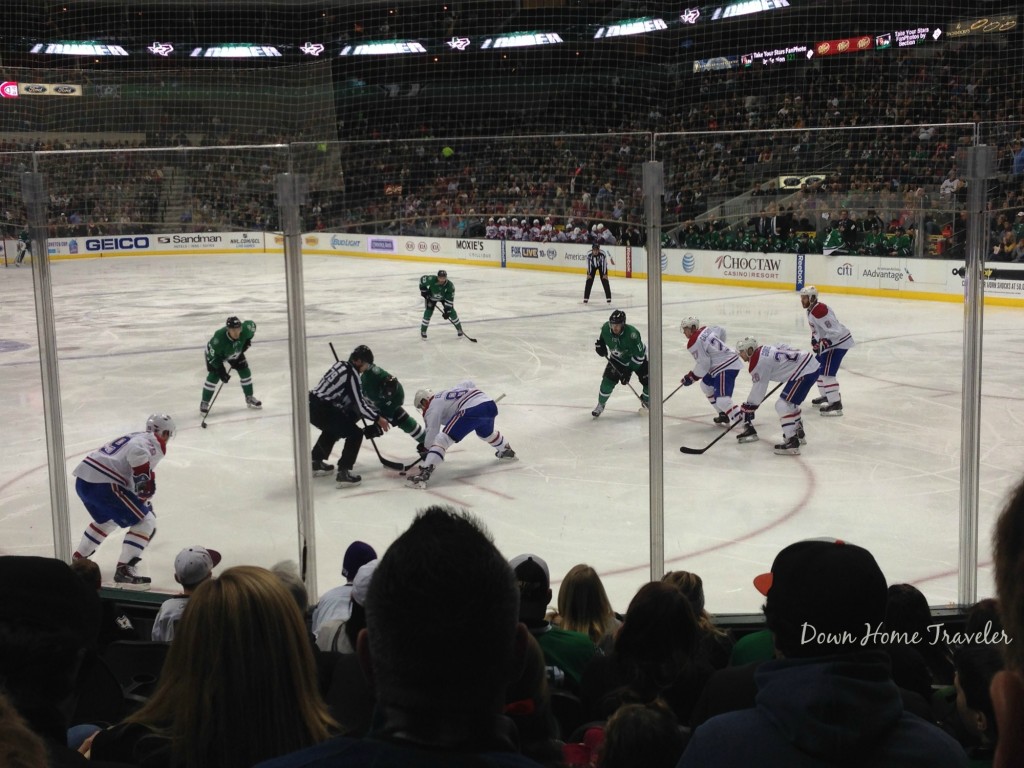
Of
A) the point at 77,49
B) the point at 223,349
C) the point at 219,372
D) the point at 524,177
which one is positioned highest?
the point at 77,49

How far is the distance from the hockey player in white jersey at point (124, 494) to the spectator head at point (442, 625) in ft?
16.8

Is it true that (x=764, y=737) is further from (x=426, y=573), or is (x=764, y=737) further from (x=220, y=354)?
(x=220, y=354)

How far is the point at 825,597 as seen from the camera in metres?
1.58

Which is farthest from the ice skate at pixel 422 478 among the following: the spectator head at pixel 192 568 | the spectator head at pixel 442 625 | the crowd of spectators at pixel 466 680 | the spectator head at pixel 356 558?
the spectator head at pixel 442 625

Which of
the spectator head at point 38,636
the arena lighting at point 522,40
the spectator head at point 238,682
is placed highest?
the arena lighting at point 522,40

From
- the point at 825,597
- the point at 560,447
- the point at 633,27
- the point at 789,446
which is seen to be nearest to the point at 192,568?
the point at 825,597

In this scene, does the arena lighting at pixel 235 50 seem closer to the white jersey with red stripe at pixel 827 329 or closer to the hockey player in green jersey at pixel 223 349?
the hockey player in green jersey at pixel 223 349

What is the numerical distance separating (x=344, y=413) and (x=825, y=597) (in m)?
6.48

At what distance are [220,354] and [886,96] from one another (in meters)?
15.8

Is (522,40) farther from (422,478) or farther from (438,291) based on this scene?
(422,478)

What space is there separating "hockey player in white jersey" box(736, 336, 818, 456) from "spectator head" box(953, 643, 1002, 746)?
647cm

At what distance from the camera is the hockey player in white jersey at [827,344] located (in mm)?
9766

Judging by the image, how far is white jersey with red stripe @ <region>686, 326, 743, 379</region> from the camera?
925 cm

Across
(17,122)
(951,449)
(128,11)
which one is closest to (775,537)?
(951,449)
